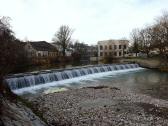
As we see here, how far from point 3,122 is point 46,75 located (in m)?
15.4

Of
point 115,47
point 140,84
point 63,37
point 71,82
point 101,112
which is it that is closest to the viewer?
point 101,112

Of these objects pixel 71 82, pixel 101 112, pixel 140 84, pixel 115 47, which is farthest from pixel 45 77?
pixel 115 47

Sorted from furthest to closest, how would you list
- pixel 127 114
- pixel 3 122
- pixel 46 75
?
pixel 46 75 → pixel 127 114 → pixel 3 122

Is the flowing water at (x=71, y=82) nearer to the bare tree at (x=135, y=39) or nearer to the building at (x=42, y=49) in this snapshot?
the bare tree at (x=135, y=39)

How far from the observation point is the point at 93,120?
761 centimetres

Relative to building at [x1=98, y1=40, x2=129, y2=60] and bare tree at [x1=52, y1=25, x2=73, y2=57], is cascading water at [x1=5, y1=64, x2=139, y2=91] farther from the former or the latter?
building at [x1=98, y1=40, x2=129, y2=60]

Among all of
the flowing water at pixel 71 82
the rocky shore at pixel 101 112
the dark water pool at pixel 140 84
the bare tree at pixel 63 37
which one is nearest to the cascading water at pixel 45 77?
the flowing water at pixel 71 82

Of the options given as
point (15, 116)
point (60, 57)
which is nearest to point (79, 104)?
point (15, 116)

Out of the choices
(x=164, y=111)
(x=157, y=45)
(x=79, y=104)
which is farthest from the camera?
(x=157, y=45)

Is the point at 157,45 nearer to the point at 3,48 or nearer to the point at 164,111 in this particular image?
the point at 164,111

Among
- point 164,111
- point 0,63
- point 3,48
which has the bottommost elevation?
point 164,111

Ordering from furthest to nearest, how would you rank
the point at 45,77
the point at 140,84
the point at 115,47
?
the point at 115,47, the point at 45,77, the point at 140,84

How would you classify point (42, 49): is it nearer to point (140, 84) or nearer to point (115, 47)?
point (115, 47)

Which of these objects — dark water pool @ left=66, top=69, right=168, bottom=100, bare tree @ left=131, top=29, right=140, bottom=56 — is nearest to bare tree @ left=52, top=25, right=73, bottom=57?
bare tree @ left=131, top=29, right=140, bottom=56
